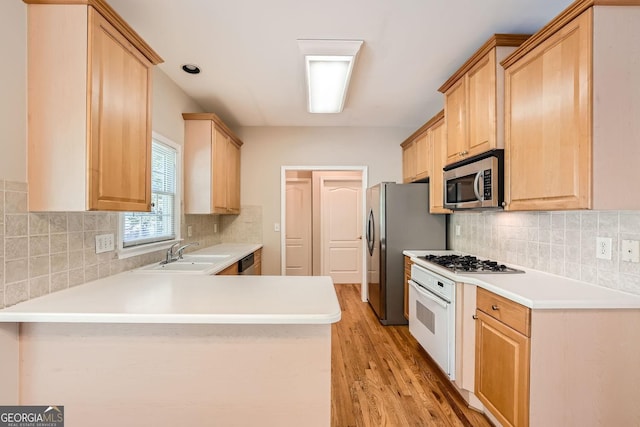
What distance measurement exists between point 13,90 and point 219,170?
1957 millimetres

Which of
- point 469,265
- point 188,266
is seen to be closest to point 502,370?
point 469,265

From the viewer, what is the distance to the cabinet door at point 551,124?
1378 mm

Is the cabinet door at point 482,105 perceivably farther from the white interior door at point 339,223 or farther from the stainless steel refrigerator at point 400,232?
the white interior door at point 339,223

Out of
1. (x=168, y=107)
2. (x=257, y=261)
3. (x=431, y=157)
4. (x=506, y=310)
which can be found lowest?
(x=257, y=261)

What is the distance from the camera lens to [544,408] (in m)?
1.46

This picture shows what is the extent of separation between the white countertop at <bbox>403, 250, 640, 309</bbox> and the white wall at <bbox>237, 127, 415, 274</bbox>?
97.2 inches

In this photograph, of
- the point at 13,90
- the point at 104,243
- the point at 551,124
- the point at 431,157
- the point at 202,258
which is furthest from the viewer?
the point at 431,157

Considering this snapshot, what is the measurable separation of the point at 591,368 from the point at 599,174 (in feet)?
3.13

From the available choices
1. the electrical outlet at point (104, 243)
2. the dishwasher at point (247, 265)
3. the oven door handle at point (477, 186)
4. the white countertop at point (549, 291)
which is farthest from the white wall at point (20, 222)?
the oven door handle at point (477, 186)

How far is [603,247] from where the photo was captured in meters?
1.61

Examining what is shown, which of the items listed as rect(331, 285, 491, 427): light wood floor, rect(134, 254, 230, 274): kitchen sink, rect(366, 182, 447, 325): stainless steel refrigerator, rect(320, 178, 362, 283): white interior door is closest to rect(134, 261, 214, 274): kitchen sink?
rect(134, 254, 230, 274): kitchen sink

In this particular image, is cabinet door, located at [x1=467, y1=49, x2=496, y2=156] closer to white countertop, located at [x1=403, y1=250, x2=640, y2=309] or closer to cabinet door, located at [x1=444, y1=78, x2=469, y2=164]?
cabinet door, located at [x1=444, y1=78, x2=469, y2=164]

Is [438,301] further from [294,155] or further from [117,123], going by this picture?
[294,155]

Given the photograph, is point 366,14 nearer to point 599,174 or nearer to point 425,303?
point 599,174
